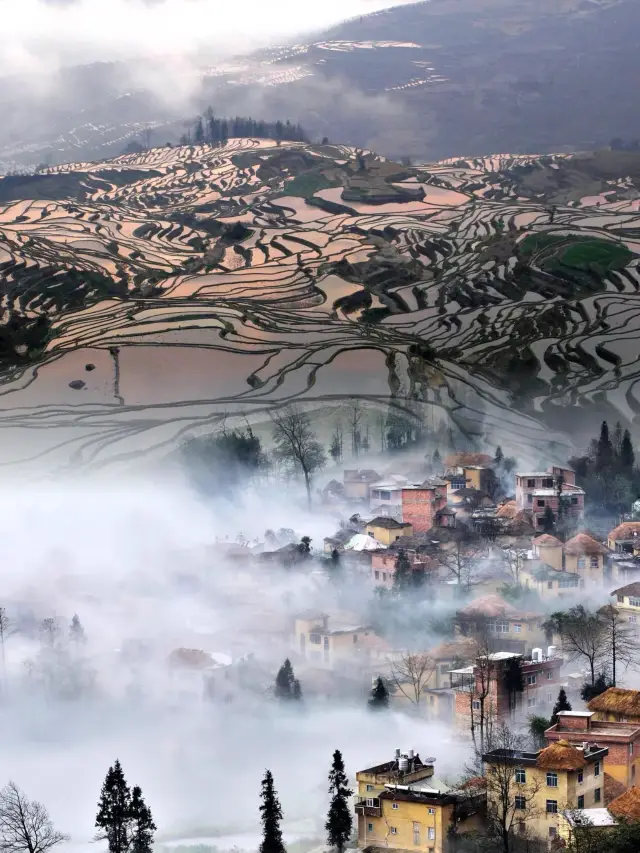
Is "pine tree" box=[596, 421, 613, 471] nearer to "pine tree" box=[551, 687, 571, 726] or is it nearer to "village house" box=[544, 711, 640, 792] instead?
"pine tree" box=[551, 687, 571, 726]

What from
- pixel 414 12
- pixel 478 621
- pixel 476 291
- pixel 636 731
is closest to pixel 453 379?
pixel 476 291

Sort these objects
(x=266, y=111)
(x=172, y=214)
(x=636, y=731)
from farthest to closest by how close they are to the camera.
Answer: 1. (x=266, y=111)
2. (x=172, y=214)
3. (x=636, y=731)

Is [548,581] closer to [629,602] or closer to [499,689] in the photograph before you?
[629,602]

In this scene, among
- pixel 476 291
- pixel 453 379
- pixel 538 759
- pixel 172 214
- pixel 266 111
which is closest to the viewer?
pixel 538 759

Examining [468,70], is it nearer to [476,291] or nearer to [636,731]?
[476,291]

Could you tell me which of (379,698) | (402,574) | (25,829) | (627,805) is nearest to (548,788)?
(627,805)

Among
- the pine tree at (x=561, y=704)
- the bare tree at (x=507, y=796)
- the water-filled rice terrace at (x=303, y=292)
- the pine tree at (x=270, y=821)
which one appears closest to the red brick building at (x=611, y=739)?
the bare tree at (x=507, y=796)

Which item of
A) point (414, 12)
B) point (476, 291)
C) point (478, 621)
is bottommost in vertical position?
point (478, 621)

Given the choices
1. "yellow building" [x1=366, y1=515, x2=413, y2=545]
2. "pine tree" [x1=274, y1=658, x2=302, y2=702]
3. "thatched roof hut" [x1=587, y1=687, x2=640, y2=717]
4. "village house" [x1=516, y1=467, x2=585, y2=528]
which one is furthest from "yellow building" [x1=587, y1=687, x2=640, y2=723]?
"village house" [x1=516, y1=467, x2=585, y2=528]
